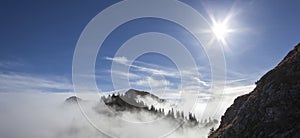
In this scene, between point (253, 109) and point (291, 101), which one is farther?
point (253, 109)

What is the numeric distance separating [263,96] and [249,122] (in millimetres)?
14006

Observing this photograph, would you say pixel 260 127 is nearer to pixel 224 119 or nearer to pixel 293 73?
pixel 293 73

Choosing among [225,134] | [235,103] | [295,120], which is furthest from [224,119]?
[295,120]

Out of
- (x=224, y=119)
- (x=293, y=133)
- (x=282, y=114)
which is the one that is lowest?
(x=293, y=133)

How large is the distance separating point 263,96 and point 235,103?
139 feet

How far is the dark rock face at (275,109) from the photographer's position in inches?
3145

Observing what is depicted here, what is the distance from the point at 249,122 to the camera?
96500mm

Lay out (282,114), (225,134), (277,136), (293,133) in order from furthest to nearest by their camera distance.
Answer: (225,134)
(282,114)
(277,136)
(293,133)

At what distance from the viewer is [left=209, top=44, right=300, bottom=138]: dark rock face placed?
7988 centimetres

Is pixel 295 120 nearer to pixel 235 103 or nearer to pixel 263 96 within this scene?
pixel 263 96

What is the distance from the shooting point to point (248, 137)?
89.1m

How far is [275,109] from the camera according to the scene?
89.9 meters

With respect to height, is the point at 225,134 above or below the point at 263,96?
below

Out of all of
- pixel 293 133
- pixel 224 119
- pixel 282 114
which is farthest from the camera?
pixel 224 119
